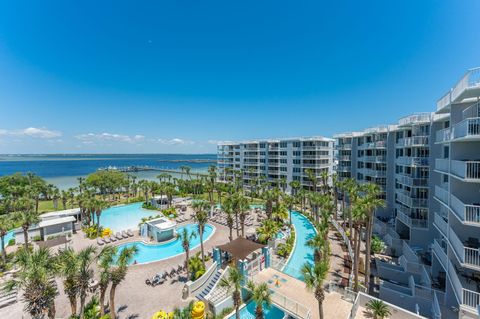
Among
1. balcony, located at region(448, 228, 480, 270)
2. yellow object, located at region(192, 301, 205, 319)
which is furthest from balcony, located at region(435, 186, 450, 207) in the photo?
yellow object, located at region(192, 301, 205, 319)

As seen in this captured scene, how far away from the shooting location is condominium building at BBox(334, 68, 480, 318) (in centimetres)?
1480

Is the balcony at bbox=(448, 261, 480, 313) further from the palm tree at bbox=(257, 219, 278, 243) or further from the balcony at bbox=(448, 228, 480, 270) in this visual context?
the palm tree at bbox=(257, 219, 278, 243)

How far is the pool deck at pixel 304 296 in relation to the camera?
645 inches

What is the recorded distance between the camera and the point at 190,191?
229ft

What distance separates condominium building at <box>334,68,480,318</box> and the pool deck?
5.13 metres

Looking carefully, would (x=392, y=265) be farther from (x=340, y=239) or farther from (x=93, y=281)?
(x=93, y=281)

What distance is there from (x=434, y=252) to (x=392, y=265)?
432 centimetres

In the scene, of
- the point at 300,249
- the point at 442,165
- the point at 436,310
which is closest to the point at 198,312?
the point at 300,249

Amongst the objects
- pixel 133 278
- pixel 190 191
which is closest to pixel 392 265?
pixel 133 278

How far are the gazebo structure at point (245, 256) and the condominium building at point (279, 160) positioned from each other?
33.5 meters

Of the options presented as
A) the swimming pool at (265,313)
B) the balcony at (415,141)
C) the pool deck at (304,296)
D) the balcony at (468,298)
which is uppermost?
the balcony at (415,141)

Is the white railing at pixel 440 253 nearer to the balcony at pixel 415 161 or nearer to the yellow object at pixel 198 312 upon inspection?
the balcony at pixel 415 161

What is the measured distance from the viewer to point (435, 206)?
2517 cm

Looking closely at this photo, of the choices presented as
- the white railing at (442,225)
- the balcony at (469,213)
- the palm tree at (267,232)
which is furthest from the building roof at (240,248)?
the balcony at (469,213)
